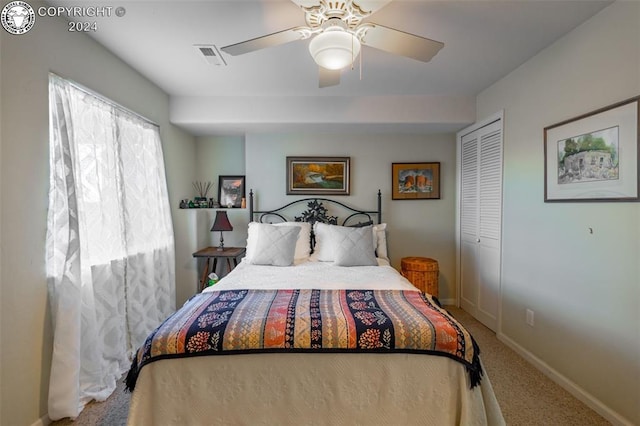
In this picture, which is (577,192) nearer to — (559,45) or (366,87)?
(559,45)

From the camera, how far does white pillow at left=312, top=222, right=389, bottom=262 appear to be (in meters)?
3.21

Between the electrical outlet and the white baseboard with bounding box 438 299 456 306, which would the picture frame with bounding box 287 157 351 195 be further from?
the electrical outlet

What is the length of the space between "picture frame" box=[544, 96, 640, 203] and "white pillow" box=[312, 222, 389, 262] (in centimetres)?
162

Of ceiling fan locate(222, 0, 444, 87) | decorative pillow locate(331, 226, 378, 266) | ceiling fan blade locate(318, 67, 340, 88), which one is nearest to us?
ceiling fan locate(222, 0, 444, 87)

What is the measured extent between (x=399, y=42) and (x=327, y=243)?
209 cm

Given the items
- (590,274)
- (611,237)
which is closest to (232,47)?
(611,237)

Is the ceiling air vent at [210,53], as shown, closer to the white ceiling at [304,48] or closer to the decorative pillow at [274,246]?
the white ceiling at [304,48]

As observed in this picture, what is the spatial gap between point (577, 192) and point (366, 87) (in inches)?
82.2

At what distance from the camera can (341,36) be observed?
1.52 meters

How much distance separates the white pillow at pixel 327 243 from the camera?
3213 millimetres

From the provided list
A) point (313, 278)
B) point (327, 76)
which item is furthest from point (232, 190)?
point (327, 76)

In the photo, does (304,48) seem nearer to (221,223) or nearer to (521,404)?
(221,223)

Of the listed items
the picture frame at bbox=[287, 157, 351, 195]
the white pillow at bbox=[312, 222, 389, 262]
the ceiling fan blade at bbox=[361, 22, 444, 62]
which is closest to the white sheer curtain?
the picture frame at bbox=[287, 157, 351, 195]

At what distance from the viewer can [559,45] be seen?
2215mm
